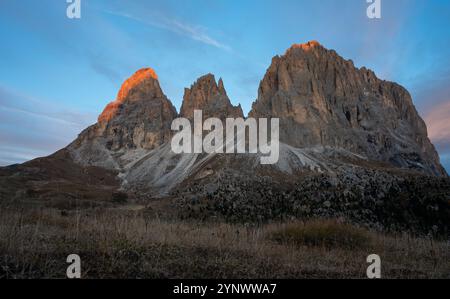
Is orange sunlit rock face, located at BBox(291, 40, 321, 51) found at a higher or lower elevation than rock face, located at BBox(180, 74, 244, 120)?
higher

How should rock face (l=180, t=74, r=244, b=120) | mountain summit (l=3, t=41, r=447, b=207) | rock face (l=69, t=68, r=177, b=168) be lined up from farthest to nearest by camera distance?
rock face (l=69, t=68, r=177, b=168), rock face (l=180, t=74, r=244, b=120), mountain summit (l=3, t=41, r=447, b=207)

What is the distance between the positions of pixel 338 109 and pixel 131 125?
96.4m

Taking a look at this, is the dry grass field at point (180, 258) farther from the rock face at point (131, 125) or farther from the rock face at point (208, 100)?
the rock face at point (131, 125)

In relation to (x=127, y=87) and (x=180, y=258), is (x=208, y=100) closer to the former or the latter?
(x=127, y=87)

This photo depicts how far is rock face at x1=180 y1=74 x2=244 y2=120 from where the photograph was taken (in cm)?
13800

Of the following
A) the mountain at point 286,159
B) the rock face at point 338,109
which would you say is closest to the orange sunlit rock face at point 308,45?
the rock face at point 338,109

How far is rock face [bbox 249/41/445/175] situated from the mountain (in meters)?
0.47

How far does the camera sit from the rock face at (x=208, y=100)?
13800cm

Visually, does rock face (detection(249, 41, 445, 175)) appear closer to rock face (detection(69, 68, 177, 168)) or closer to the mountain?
the mountain

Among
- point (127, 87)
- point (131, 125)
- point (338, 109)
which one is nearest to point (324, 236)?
point (338, 109)

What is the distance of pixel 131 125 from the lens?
16412 centimetres

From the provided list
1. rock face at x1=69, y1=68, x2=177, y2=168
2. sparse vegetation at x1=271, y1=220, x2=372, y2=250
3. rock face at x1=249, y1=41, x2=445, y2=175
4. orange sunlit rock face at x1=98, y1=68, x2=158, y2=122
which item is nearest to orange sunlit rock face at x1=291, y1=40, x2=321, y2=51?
rock face at x1=249, y1=41, x2=445, y2=175
